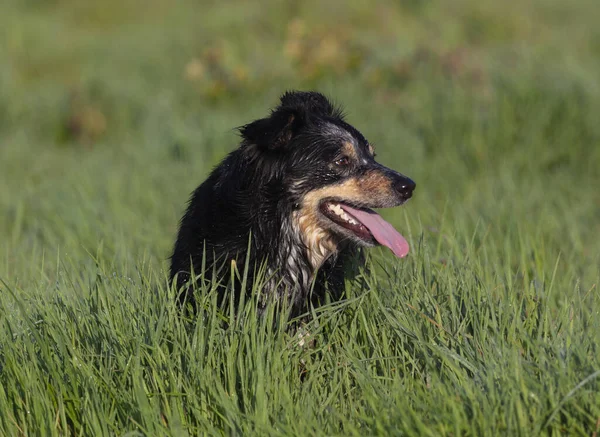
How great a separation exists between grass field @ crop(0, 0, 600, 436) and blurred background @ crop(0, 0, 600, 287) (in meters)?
0.03

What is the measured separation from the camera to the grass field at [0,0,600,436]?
2.69 meters

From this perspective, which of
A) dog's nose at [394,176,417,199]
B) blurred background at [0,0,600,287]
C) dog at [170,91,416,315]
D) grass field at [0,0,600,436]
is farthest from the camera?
blurred background at [0,0,600,287]

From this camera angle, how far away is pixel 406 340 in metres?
3.01

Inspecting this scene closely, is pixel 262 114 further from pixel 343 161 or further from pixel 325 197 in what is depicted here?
pixel 325 197

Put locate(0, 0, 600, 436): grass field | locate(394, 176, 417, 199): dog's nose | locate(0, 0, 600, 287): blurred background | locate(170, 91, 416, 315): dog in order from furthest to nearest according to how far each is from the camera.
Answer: locate(0, 0, 600, 287): blurred background, locate(394, 176, 417, 199): dog's nose, locate(170, 91, 416, 315): dog, locate(0, 0, 600, 436): grass field

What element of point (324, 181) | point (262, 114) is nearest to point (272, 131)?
point (324, 181)

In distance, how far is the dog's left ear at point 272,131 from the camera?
346 cm

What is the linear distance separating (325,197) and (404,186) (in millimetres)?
361

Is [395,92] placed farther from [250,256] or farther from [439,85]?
[250,256]

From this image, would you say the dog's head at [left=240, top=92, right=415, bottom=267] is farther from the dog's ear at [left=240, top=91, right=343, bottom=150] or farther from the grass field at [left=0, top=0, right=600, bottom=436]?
the grass field at [left=0, top=0, right=600, bottom=436]

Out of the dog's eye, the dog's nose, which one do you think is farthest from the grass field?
the dog's eye

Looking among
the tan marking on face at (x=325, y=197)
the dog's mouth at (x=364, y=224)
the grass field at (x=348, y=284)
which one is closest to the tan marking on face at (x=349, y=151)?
the tan marking on face at (x=325, y=197)

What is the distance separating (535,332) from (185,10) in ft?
48.3

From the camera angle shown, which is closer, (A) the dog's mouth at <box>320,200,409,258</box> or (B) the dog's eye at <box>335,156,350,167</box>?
(A) the dog's mouth at <box>320,200,409,258</box>
